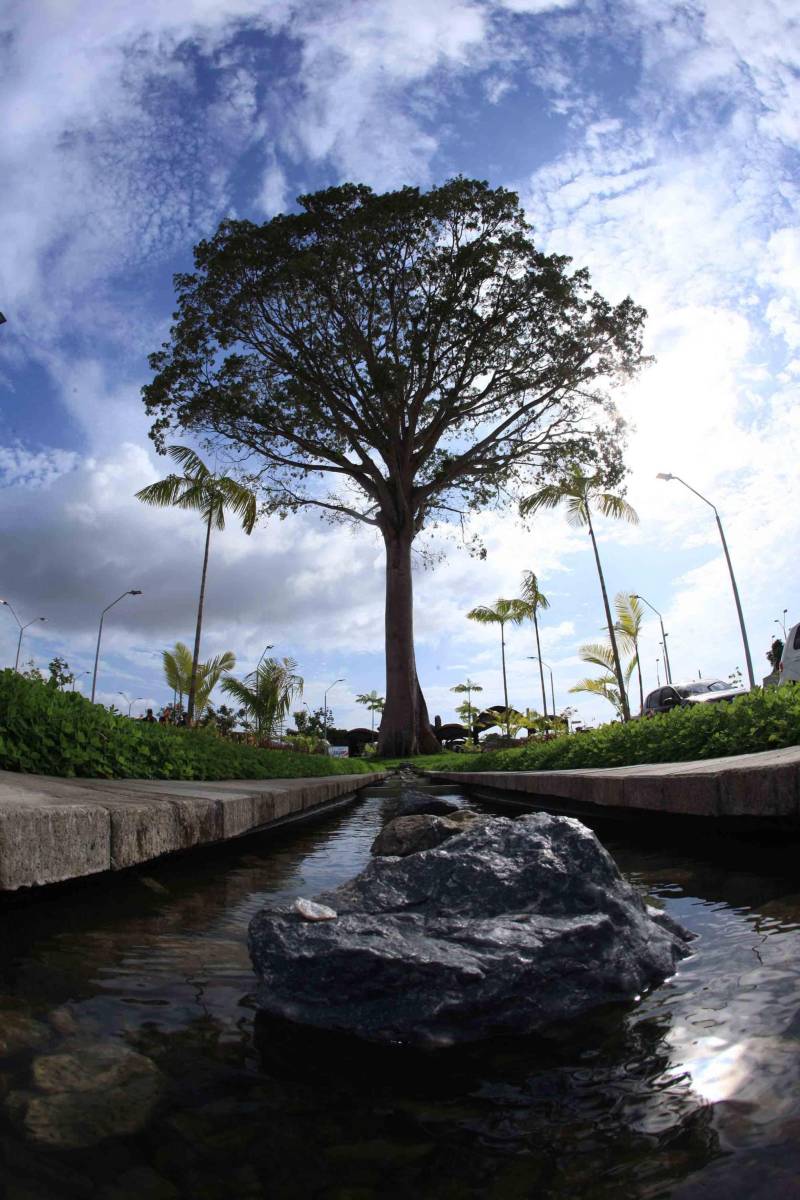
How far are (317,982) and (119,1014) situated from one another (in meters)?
0.44

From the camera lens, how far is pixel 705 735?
21.3 ft

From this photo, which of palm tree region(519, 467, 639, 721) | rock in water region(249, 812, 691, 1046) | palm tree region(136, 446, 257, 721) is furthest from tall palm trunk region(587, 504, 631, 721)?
rock in water region(249, 812, 691, 1046)

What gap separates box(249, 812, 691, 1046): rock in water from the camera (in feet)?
5.31

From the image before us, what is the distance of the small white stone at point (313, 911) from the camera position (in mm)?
1965

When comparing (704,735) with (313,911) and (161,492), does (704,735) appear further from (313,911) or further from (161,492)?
(161,492)

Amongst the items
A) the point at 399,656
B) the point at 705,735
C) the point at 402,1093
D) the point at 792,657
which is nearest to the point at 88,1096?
the point at 402,1093

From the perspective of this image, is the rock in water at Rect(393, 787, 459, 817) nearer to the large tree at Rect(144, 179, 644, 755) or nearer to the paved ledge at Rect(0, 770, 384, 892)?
the paved ledge at Rect(0, 770, 384, 892)

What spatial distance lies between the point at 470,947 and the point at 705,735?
536 cm

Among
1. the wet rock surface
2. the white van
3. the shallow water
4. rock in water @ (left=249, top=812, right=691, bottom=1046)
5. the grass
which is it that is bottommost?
the shallow water

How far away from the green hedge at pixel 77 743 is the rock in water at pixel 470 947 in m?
2.96

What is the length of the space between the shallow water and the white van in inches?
434

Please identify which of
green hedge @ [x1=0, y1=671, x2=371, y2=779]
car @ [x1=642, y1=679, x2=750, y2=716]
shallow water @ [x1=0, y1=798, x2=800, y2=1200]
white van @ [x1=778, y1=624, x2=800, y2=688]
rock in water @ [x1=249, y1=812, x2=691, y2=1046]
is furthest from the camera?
car @ [x1=642, y1=679, x2=750, y2=716]

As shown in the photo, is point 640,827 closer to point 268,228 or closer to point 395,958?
point 395,958

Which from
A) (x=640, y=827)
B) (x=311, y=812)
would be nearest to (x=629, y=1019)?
(x=640, y=827)
